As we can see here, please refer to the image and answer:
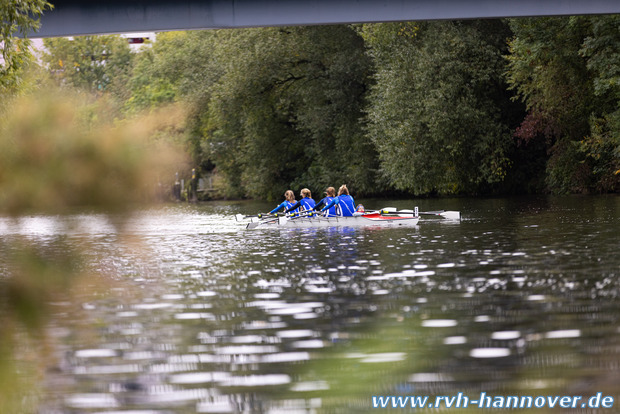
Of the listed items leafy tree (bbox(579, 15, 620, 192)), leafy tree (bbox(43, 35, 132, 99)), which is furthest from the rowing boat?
leafy tree (bbox(43, 35, 132, 99))

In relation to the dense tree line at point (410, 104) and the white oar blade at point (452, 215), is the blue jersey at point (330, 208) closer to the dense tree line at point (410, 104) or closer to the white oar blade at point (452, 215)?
the white oar blade at point (452, 215)

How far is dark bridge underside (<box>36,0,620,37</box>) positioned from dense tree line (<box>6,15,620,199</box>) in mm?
2320

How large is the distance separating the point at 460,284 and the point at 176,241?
40.4 feet

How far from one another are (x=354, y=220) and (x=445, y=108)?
16506mm

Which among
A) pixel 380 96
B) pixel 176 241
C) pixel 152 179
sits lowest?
pixel 176 241

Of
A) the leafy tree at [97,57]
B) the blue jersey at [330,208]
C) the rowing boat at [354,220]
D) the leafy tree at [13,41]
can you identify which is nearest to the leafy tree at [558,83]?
Result: the rowing boat at [354,220]

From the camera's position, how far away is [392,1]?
2877 centimetres

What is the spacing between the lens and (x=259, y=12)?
93.7 ft

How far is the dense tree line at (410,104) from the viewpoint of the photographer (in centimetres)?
3872

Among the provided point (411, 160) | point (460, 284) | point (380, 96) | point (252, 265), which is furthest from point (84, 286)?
point (380, 96)

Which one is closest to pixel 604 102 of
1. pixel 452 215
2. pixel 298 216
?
pixel 452 215

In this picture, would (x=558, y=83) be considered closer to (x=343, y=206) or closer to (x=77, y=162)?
(x=343, y=206)

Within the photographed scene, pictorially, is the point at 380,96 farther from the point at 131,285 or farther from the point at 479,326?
the point at 479,326

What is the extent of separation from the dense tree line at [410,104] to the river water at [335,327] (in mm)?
15041
